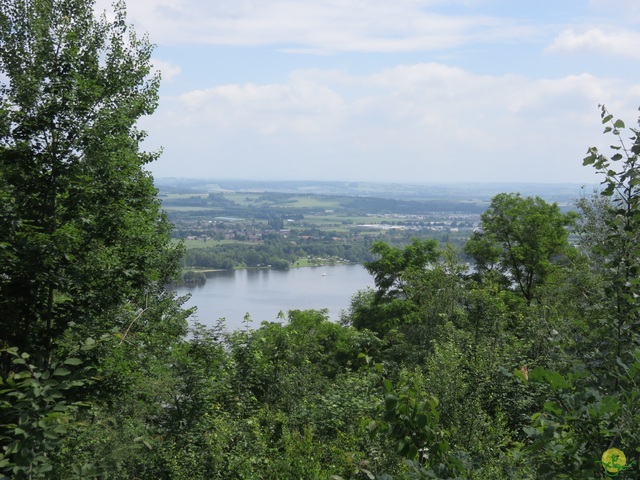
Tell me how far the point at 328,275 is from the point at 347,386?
62092 millimetres

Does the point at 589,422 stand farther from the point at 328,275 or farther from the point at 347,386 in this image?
the point at 328,275

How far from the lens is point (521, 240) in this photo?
1130 inches

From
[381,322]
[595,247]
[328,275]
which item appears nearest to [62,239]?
[595,247]

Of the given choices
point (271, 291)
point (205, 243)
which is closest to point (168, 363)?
point (271, 291)

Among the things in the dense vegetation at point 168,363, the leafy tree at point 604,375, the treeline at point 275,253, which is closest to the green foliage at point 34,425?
the dense vegetation at point 168,363

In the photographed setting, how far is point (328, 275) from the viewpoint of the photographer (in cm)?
7344

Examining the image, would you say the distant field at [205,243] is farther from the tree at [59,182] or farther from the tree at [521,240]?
the tree at [59,182]

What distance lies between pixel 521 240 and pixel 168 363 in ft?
68.2

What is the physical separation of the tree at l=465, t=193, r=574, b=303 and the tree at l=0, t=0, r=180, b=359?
74.3 feet

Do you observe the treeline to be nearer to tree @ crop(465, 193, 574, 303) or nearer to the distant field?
the distant field

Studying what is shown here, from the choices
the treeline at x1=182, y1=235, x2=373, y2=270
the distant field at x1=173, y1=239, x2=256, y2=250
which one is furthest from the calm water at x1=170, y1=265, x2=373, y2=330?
the distant field at x1=173, y1=239, x2=256, y2=250

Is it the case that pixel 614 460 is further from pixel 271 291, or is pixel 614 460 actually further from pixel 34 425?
pixel 271 291

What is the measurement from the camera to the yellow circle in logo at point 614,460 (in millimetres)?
2158

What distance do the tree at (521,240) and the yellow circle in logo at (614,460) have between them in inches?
1057
